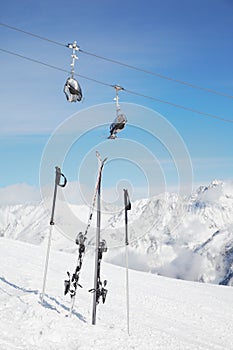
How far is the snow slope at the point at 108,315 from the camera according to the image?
1195 centimetres

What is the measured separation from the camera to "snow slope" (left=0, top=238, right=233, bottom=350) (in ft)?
39.2

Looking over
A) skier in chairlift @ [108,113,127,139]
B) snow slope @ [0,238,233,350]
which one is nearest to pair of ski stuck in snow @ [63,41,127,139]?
skier in chairlift @ [108,113,127,139]

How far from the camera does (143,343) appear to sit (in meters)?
12.6

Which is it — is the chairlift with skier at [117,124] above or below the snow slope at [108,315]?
above

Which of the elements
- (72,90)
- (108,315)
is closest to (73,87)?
(72,90)

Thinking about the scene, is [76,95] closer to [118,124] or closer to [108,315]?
[118,124]

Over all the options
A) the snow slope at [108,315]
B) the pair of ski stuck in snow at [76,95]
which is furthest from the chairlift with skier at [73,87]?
the snow slope at [108,315]

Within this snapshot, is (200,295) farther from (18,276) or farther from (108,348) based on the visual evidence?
(108,348)

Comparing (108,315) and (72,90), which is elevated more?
(72,90)

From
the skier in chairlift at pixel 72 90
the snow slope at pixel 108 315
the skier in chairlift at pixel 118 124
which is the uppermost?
the skier in chairlift at pixel 72 90

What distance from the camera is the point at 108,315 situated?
16297 millimetres

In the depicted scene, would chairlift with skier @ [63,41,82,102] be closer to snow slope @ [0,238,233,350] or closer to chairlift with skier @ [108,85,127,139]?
chairlift with skier @ [108,85,127,139]

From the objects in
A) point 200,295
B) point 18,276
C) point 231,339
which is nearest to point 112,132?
point 231,339

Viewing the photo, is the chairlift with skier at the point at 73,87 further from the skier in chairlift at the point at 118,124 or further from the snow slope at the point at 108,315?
the snow slope at the point at 108,315
